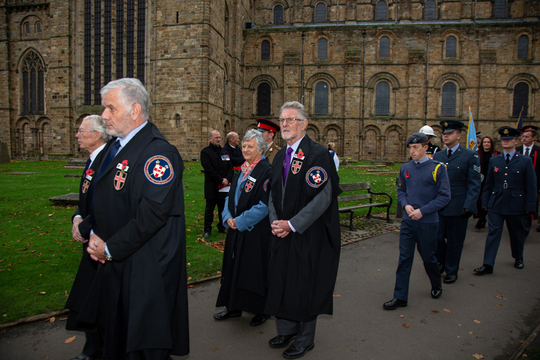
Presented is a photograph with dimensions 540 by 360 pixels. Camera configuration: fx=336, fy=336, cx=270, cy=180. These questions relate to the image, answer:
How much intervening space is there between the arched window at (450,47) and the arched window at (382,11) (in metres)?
8.09

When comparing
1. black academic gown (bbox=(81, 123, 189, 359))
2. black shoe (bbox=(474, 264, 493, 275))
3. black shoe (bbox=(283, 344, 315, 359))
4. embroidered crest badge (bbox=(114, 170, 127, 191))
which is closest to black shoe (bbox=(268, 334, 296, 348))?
black shoe (bbox=(283, 344, 315, 359))

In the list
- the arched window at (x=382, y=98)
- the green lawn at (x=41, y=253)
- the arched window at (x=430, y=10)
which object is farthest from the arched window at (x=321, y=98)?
the green lawn at (x=41, y=253)

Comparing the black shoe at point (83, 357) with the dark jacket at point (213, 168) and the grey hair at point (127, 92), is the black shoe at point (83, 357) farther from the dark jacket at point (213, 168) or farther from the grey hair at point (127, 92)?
the dark jacket at point (213, 168)

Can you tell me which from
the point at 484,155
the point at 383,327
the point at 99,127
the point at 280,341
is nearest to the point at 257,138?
the point at 99,127

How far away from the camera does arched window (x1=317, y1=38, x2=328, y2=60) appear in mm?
34000

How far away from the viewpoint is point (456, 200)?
201 inches

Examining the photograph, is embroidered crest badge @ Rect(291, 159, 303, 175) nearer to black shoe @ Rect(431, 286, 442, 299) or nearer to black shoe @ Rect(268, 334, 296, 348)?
black shoe @ Rect(268, 334, 296, 348)

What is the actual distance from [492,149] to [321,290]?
7.83 meters

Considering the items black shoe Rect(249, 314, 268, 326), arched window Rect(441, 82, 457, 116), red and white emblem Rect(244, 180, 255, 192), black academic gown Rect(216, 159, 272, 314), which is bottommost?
black shoe Rect(249, 314, 268, 326)

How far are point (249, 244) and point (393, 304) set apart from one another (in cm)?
191

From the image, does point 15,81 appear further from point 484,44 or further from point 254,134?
point 484,44

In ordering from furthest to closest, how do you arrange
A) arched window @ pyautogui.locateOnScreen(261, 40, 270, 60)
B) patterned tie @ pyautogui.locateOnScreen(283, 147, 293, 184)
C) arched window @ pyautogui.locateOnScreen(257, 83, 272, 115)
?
1. arched window @ pyautogui.locateOnScreen(257, 83, 272, 115)
2. arched window @ pyautogui.locateOnScreen(261, 40, 270, 60)
3. patterned tie @ pyautogui.locateOnScreen(283, 147, 293, 184)

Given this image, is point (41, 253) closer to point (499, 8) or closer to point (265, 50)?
point (265, 50)

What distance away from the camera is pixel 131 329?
214 cm
